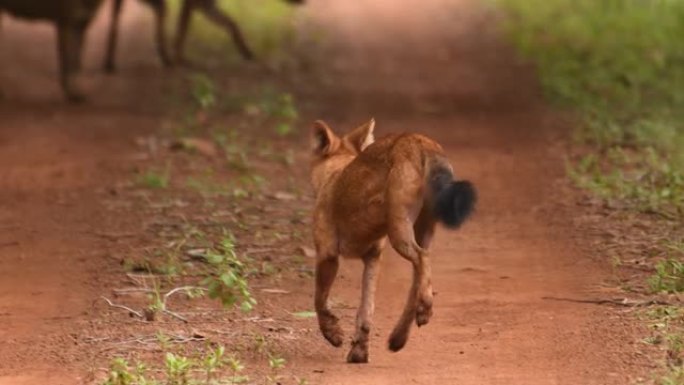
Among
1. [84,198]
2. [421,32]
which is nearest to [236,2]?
[421,32]

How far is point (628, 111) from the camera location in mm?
12508

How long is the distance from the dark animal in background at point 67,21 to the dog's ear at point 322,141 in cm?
806

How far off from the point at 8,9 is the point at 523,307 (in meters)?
8.78

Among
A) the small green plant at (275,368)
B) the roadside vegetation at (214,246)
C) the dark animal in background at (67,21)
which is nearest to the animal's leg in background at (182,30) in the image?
the roadside vegetation at (214,246)

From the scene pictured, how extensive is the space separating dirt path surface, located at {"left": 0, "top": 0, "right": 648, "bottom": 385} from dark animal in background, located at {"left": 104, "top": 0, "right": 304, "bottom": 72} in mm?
293

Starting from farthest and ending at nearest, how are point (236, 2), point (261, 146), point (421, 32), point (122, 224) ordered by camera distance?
point (236, 2)
point (421, 32)
point (261, 146)
point (122, 224)

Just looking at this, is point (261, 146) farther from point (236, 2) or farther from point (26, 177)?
point (236, 2)

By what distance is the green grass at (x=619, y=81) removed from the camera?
958 centimetres

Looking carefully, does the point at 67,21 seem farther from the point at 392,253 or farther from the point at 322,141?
the point at 322,141

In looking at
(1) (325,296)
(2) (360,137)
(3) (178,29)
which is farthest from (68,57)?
(1) (325,296)

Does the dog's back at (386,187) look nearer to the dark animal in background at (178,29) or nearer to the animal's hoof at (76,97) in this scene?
the animal's hoof at (76,97)

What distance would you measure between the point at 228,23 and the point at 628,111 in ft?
17.8

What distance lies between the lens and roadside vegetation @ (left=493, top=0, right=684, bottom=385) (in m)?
7.55

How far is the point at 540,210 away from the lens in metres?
9.06
